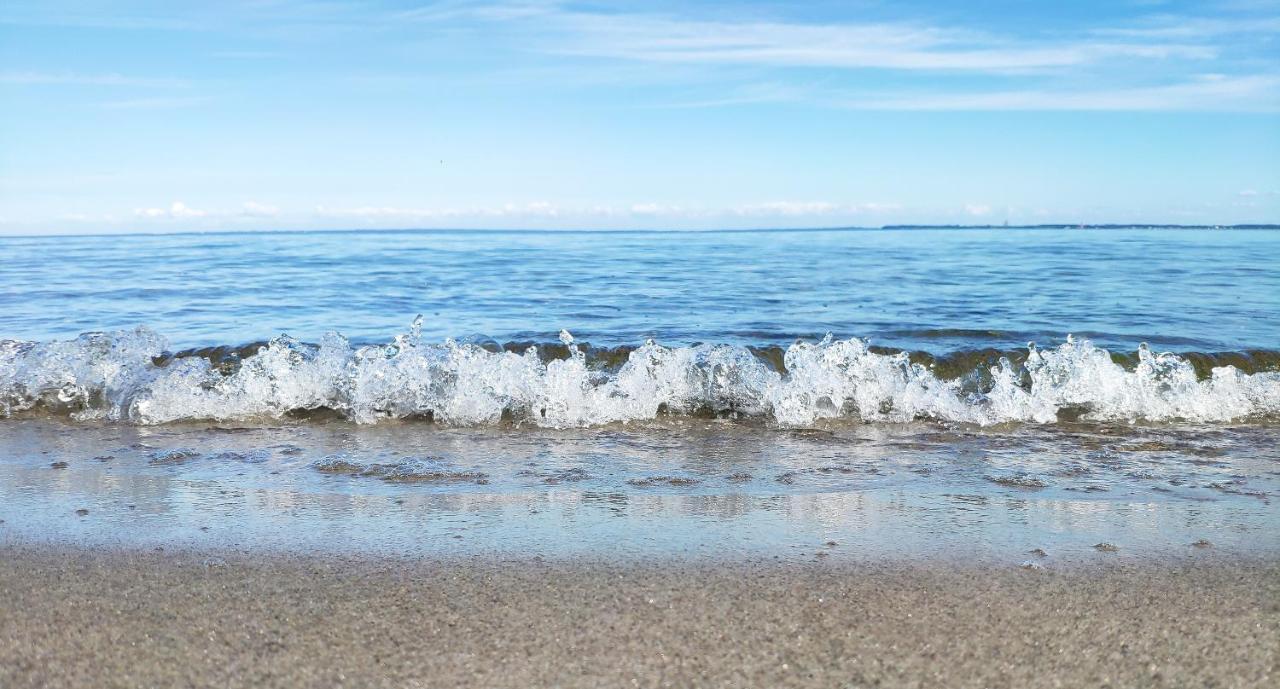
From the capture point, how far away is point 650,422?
6383 millimetres

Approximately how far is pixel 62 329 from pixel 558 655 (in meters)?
9.92

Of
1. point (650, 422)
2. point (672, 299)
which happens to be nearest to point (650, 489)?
point (650, 422)

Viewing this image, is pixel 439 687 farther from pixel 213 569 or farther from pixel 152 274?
pixel 152 274

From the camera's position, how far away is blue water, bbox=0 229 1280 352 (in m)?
9.84

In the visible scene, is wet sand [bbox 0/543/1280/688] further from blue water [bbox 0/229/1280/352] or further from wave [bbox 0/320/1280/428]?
blue water [bbox 0/229/1280/352]

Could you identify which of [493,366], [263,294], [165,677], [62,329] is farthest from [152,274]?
[165,677]

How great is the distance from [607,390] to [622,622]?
3.89 m

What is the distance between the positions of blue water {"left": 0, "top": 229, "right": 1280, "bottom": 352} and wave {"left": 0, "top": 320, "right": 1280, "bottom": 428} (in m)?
2.09

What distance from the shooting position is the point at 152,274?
53.9 ft

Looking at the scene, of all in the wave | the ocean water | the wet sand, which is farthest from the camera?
the wave

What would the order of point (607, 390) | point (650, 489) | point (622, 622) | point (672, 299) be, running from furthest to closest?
point (672, 299)
point (607, 390)
point (650, 489)
point (622, 622)

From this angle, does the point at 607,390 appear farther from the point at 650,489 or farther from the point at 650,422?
the point at 650,489

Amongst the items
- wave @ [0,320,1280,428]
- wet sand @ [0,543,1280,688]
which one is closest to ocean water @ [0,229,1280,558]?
wave @ [0,320,1280,428]

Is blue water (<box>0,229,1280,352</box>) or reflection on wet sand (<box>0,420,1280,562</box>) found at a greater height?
blue water (<box>0,229,1280,352</box>)
